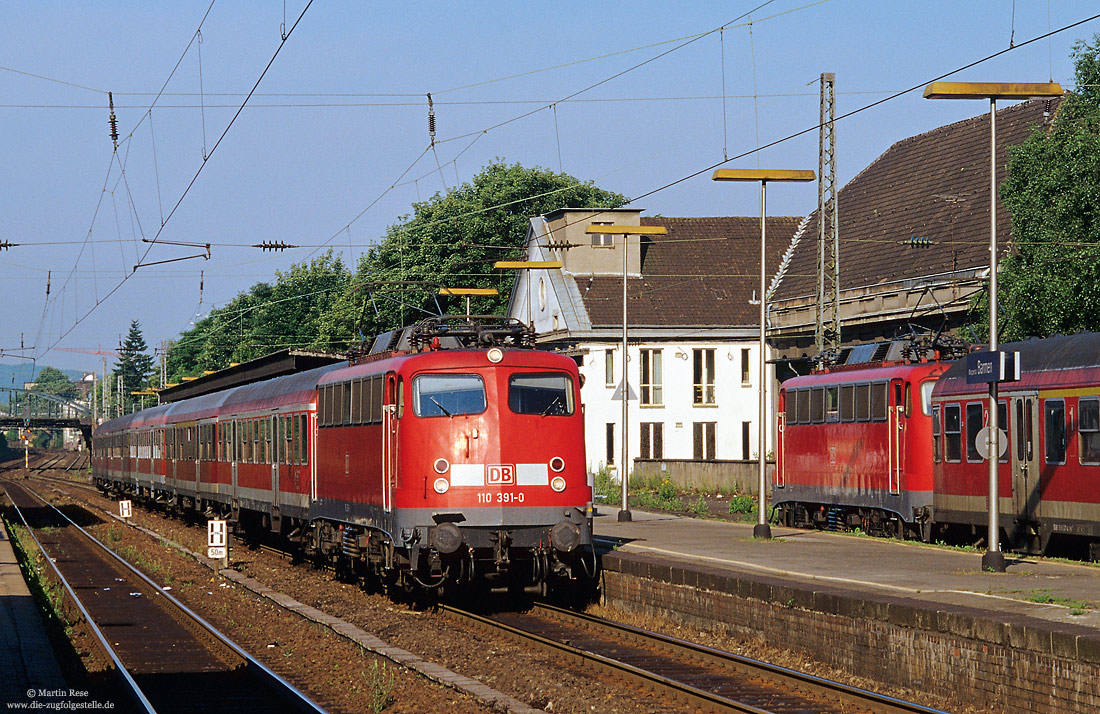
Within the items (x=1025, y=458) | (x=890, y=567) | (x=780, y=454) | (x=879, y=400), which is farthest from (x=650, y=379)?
(x=890, y=567)

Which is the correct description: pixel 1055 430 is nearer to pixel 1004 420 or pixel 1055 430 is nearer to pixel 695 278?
pixel 1004 420

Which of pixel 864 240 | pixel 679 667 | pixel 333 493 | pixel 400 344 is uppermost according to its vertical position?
pixel 864 240

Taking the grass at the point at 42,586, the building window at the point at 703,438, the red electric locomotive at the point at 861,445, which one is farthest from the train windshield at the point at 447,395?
the building window at the point at 703,438

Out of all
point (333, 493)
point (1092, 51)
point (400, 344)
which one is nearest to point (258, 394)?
point (333, 493)

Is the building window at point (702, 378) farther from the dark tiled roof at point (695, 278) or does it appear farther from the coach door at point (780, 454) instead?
the coach door at point (780, 454)

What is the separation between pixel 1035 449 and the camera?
21.5 meters

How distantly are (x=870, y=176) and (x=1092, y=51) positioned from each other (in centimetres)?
2535

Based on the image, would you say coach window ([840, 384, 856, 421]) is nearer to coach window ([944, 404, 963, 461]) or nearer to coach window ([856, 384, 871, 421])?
coach window ([856, 384, 871, 421])

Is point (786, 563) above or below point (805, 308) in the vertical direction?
below

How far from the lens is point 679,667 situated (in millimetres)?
14656

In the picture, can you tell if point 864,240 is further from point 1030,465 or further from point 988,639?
point 988,639

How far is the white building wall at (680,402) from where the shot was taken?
192 feet

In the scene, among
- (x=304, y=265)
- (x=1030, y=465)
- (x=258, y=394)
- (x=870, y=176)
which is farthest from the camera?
(x=304, y=265)

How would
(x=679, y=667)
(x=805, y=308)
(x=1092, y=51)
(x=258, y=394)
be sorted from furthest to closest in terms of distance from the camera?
(x=805, y=308) → (x=258, y=394) → (x=1092, y=51) → (x=679, y=667)
